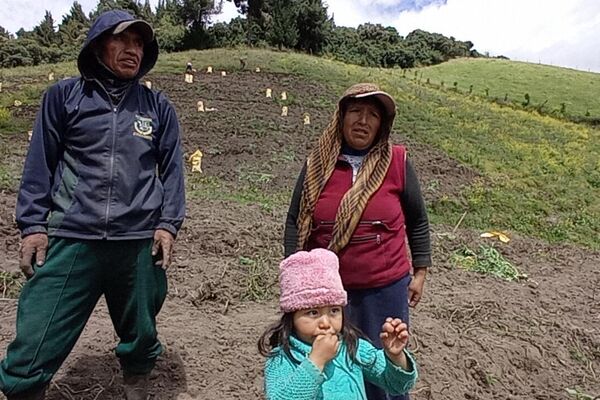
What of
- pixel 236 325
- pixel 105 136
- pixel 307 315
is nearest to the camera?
pixel 307 315

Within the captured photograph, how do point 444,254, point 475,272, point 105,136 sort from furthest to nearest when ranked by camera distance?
point 444,254 < point 475,272 < point 105,136

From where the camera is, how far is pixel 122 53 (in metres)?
Result: 2.28

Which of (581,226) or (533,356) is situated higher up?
(533,356)

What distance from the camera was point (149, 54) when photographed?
246cm

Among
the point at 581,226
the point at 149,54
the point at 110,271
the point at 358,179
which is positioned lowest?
the point at 581,226

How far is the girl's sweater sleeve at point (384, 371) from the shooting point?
1912 millimetres

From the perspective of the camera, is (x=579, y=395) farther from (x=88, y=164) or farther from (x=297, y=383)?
(x=88, y=164)

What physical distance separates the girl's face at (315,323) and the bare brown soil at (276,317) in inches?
54.9

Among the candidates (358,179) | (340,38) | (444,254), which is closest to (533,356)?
(444,254)

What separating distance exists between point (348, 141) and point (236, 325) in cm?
191

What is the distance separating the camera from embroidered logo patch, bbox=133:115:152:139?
7.61ft

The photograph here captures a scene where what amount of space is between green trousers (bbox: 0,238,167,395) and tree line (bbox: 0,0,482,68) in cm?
2610

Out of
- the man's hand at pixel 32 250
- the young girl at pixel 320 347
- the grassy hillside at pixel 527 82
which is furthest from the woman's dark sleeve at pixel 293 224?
the grassy hillside at pixel 527 82

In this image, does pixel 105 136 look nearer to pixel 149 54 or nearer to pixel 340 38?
pixel 149 54
